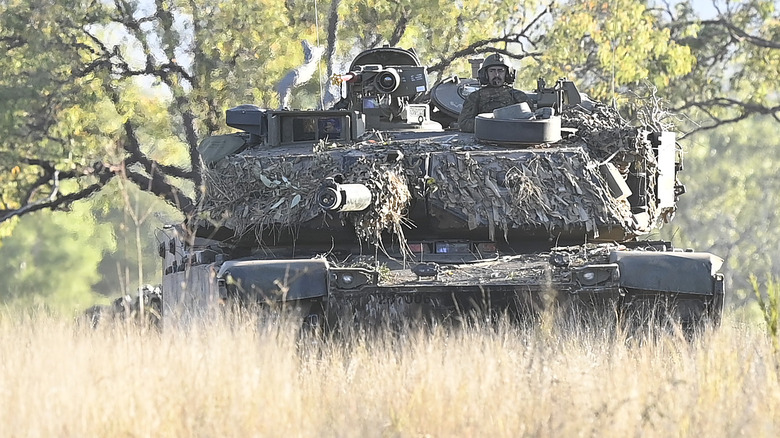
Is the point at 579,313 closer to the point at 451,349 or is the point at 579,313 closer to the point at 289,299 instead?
the point at 451,349

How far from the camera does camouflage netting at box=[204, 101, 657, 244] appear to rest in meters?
9.55

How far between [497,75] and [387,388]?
4933 millimetres

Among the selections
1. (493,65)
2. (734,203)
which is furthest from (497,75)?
(734,203)

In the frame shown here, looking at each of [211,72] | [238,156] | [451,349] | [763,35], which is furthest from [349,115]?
[763,35]

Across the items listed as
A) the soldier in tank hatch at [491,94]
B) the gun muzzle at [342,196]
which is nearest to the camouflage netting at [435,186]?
the gun muzzle at [342,196]

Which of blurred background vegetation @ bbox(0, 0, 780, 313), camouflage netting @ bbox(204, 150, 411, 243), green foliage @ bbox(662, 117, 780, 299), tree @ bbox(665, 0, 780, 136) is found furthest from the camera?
green foliage @ bbox(662, 117, 780, 299)

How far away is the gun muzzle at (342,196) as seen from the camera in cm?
865

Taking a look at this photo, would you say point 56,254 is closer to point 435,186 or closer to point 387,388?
point 435,186

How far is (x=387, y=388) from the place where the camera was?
22.9ft

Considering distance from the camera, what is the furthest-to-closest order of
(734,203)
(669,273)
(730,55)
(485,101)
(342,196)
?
(734,203)
(730,55)
(485,101)
(342,196)
(669,273)

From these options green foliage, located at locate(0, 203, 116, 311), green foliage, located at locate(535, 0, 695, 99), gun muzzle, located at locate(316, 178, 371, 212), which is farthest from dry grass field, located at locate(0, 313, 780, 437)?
green foliage, located at locate(0, 203, 116, 311)

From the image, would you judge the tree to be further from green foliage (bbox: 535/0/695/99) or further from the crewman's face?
the crewman's face

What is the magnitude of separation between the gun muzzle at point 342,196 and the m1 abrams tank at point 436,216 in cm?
1

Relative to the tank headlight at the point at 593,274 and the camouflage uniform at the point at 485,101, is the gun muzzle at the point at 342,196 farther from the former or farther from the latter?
the camouflage uniform at the point at 485,101
